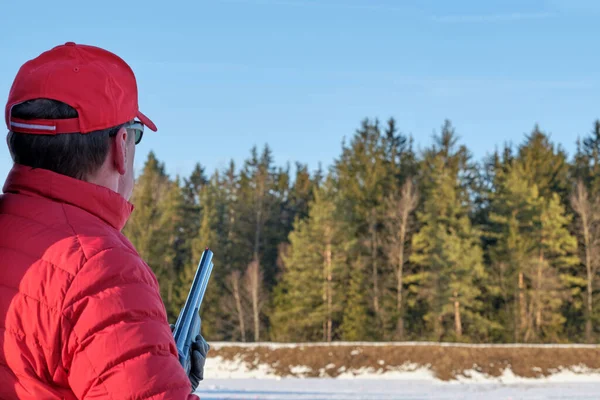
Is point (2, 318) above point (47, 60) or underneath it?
underneath

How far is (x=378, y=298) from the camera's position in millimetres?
47094

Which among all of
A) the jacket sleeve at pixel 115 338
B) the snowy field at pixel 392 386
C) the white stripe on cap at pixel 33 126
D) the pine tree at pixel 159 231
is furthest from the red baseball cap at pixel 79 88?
the pine tree at pixel 159 231

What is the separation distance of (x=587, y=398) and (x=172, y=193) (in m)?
39.6

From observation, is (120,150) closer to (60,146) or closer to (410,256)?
(60,146)

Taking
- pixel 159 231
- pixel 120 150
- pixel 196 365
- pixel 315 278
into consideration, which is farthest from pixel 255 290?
pixel 120 150

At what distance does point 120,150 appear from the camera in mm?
1628

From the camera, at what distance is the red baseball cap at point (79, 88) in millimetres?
1548

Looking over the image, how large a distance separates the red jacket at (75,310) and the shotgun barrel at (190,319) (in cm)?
37

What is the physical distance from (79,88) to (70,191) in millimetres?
208

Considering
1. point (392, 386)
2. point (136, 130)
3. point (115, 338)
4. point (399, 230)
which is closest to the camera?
point (115, 338)

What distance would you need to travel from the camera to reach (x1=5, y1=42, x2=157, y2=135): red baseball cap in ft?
5.08

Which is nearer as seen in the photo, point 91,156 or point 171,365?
point 171,365

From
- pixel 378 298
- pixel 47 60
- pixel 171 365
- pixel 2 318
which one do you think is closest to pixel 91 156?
pixel 47 60

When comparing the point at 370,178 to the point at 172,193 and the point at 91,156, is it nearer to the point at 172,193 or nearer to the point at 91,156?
the point at 172,193
